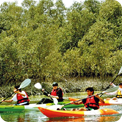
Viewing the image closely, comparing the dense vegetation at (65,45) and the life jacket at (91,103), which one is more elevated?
the dense vegetation at (65,45)

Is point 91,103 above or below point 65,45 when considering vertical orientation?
below

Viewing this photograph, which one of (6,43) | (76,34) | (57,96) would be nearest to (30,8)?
(76,34)

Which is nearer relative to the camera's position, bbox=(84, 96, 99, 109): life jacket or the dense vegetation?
bbox=(84, 96, 99, 109): life jacket

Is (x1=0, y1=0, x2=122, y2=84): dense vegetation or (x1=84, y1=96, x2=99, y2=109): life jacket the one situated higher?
(x1=0, y1=0, x2=122, y2=84): dense vegetation

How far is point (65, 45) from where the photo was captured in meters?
28.2

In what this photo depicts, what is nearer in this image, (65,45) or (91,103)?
(91,103)

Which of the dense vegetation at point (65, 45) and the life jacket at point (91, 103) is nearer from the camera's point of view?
the life jacket at point (91, 103)

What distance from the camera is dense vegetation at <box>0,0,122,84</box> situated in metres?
20.0

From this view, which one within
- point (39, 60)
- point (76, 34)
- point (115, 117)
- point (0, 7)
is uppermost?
point (0, 7)

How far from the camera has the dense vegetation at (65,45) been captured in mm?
20031

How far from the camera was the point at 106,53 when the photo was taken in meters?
23.6

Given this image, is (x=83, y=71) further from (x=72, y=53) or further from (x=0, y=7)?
(x=0, y=7)

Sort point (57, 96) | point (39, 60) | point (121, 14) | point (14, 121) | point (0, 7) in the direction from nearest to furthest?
1. point (14, 121)
2. point (57, 96)
3. point (39, 60)
4. point (121, 14)
5. point (0, 7)

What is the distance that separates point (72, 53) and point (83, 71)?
3.00 meters
